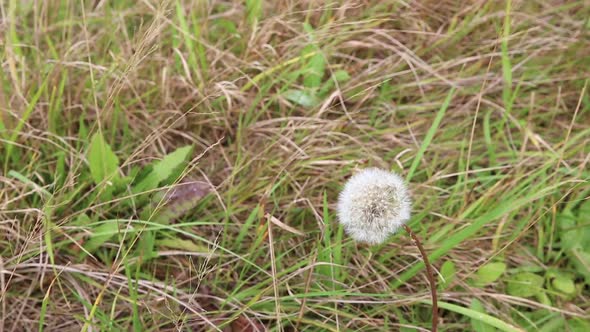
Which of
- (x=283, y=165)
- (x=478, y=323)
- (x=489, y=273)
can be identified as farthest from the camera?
(x=283, y=165)

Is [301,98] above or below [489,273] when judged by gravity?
above

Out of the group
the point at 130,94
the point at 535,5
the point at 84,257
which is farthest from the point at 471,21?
the point at 84,257

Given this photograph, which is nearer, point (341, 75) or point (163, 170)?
point (163, 170)

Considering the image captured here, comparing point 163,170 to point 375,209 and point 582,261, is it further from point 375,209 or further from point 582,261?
point 582,261

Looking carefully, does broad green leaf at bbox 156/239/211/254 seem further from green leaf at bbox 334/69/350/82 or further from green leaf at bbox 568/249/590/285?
green leaf at bbox 568/249/590/285

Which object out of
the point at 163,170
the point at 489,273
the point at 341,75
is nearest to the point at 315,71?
the point at 341,75

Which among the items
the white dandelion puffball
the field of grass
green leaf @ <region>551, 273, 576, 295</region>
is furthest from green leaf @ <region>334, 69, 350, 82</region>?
green leaf @ <region>551, 273, 576, 295</region>
